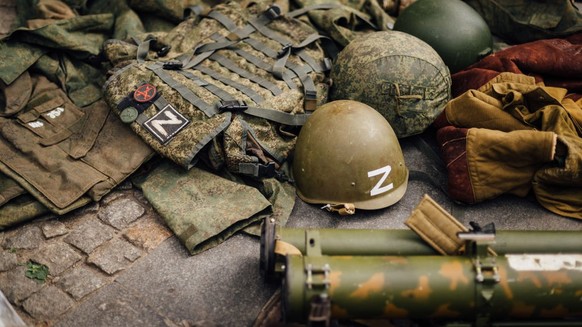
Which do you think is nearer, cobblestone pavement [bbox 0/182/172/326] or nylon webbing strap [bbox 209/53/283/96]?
cobblestone pavement [bbox 0/182/172/326]

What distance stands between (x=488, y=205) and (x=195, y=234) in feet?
6.32

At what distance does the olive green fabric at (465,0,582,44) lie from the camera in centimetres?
468

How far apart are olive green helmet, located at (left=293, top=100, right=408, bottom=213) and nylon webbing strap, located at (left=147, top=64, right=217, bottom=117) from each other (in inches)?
25.2

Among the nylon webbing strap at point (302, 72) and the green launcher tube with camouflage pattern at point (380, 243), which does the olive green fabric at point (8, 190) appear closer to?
the green launcher tube with camouflage pattern at point (380, 243)

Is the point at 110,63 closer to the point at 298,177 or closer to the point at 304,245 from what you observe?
the point at 298,177

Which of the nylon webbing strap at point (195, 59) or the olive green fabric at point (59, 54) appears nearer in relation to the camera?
the nylon webbing strap at point (195, 59)

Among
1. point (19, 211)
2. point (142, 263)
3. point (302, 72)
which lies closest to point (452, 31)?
point (302, 72)

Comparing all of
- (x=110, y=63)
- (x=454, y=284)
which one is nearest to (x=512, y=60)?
(x=454, y=284)

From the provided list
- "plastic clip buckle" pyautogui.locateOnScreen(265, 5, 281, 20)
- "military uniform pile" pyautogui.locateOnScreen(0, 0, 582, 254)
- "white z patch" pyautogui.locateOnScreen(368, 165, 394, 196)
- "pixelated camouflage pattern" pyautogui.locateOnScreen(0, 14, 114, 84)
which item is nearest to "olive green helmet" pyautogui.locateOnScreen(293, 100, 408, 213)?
"white z patch" pyautogui.locateOnScreen(368, 165, 394, 196)

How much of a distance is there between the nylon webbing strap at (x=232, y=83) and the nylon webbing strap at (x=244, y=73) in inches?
4.5

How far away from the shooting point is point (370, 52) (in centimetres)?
387

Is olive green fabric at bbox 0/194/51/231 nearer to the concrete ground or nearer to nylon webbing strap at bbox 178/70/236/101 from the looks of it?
the concrete ground

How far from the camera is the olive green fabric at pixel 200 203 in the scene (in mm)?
3301

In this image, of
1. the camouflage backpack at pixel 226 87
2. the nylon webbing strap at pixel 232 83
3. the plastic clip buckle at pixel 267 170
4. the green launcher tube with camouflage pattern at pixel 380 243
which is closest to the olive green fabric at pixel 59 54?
the camouflage backpack at pixel 226 87
